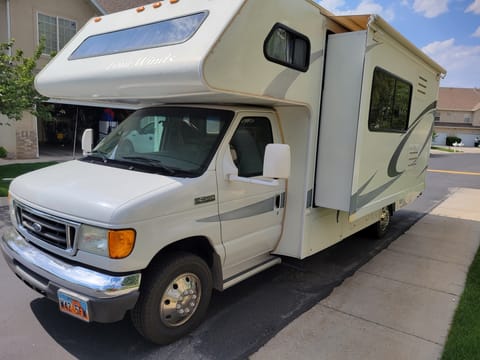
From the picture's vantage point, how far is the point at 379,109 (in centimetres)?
479

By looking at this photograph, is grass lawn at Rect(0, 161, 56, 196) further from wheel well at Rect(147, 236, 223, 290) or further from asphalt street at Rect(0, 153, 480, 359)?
wheel well at Rect(147, 236, 223, 290)

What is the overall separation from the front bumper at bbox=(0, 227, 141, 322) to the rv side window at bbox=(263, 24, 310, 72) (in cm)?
229

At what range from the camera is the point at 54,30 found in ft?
49.4

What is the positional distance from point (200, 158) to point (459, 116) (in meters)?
66.9

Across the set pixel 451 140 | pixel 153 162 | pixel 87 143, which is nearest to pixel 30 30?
pixel 87 143

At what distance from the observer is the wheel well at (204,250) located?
11.0ft

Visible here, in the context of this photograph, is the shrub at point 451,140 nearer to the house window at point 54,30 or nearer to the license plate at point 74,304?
the house window at point 54,30

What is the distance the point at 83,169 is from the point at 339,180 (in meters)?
2.75

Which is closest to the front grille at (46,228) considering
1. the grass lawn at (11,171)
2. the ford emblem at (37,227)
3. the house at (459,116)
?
the ford emblem at (37,227)

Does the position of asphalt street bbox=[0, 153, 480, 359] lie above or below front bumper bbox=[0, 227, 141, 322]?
below

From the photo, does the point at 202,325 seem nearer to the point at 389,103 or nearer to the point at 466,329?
the point at 466,329

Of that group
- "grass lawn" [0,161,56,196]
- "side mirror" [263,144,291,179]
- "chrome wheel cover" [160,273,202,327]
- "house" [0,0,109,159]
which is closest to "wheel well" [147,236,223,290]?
"chrome wheel cover" [160,273,202,327]

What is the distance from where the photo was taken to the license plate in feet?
8.96

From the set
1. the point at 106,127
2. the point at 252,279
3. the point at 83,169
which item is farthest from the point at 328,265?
the point at 106,127
